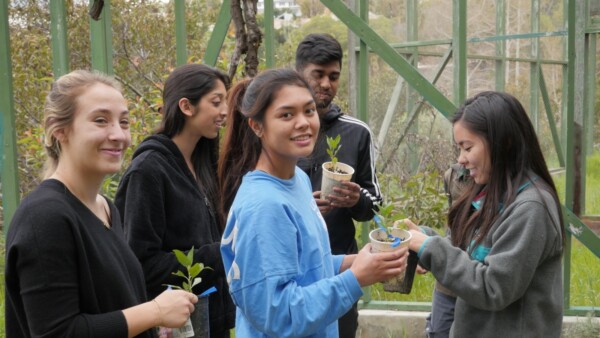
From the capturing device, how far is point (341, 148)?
320 centimetres

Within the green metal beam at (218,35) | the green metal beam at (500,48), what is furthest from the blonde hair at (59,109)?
the green metal beam at (500,48)

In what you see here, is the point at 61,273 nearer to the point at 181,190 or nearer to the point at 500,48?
the point at 181,190

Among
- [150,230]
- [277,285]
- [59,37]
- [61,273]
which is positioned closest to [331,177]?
[150,230]

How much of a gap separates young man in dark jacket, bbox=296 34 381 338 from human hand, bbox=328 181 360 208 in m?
0.19

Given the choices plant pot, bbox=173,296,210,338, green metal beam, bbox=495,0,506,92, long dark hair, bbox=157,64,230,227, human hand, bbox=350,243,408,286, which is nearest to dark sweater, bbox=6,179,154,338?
plant pot, bbox=173,296,210,338

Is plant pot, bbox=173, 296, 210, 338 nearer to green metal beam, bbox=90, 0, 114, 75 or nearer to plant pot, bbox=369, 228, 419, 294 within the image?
plant pot, bbox=369, 228, 419, 294

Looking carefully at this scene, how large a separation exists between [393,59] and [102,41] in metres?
1.54

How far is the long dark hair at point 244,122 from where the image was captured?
2.18 meters

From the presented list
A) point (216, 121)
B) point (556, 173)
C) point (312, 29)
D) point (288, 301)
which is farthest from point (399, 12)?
point (288, 301)

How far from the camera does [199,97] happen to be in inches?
113

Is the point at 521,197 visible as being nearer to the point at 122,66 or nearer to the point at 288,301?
the point at 288,301

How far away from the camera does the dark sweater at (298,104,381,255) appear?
3.13 meters

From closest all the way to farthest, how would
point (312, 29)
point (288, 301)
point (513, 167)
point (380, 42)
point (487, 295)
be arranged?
point (288, 301) < point (487, 295) < point (513, 167) < point (380, 42) < point (312, 29)

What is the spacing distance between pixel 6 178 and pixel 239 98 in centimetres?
192
